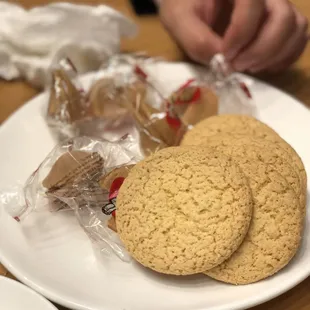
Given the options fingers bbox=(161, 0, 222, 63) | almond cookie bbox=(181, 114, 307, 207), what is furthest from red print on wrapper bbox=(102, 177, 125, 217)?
fingers bbox=(161, 0, 222, 63)

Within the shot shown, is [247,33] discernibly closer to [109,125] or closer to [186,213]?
[109,125]

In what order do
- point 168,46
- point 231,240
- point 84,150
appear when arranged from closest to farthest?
point 231,240 < point 84,150 < point 168,46

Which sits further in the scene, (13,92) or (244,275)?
(13,92)

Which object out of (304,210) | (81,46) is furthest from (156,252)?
(81,46)

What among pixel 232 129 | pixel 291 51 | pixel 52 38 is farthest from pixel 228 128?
pixel 52 38

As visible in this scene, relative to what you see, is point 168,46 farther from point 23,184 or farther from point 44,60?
point 23,184

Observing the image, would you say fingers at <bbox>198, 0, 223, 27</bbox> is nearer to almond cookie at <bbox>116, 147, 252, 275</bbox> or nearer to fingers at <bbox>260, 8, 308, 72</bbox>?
fingers at <bbox>260, 8, 308, 72</bbox>
